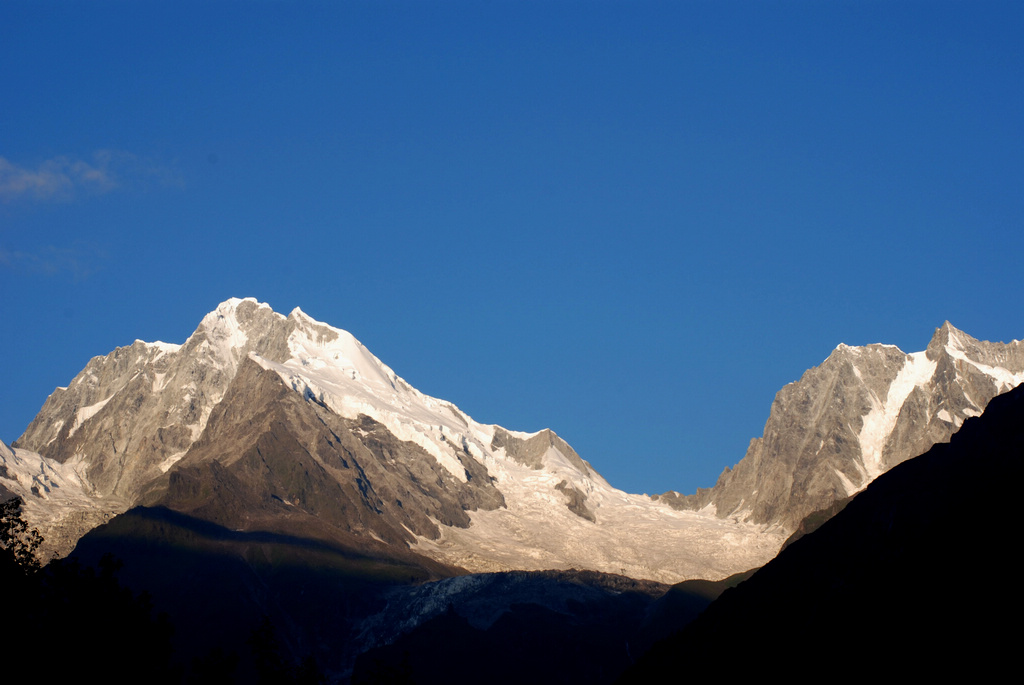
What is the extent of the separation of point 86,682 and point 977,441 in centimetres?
12186

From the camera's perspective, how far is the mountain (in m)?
105

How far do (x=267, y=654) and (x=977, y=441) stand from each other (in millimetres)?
110946

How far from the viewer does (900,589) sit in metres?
120

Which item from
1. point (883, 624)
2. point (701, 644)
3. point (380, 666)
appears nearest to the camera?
point (380, 666)

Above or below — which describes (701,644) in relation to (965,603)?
above

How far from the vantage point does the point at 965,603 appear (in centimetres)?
10762

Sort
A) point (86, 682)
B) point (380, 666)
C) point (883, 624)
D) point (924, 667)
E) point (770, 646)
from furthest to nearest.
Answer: point (770, 646) → point (883, 624) → point (924, 667) → point (380, 666) → point (86, 682)

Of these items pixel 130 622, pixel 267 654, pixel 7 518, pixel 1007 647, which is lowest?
pixel 1007 647

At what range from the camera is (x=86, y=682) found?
85062 millimetres

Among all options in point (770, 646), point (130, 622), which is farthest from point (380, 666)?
point (770, 646)

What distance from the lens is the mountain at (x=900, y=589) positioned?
105 meters

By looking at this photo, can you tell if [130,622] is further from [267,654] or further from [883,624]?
[883,624]

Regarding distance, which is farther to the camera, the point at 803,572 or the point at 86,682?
the point at 803,572

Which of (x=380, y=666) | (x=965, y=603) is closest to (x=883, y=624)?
(x=965, y=603)
